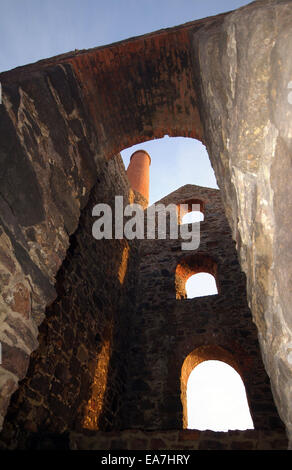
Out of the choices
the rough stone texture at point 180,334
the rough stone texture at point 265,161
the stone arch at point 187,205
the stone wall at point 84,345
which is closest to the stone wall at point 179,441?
the stone wall at point 84,345

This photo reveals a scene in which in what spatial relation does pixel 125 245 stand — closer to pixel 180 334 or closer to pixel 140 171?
pixel 180 334

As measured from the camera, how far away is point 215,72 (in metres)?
2.30

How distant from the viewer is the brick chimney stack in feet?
44.6

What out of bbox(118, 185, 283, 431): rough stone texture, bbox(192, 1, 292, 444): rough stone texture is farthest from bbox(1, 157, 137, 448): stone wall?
bbox(192, 1, 292, 444): rough stone texture

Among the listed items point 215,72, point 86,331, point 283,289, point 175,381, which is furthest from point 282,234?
point 175,381

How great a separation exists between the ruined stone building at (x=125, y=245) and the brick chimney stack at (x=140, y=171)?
5310 mm

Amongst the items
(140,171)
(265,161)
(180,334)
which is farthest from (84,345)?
(140,171)

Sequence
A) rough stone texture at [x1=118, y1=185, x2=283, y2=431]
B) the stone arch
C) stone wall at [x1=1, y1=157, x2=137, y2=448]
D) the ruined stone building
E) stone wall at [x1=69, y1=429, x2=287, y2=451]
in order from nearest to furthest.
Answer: the ruined stone building < stone wall at [x1=69, y1=429, x2=287, y2=451] < stone wall at [x1=1, y1=157, x2=137, y2=448] < rough stone texture at [x1=118, y1=185, x2=283, y2=431] < the stone arch

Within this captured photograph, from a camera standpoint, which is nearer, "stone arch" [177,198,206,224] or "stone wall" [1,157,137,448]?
"stone wall" [1,157,137,448]

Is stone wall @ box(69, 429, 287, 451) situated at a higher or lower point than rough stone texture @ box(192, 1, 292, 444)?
lower

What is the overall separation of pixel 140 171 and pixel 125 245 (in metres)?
7.04

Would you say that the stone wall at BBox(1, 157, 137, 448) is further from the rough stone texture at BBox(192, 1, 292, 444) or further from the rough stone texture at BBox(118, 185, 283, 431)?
the rough stone texture at BBox(192, 1, 292, 444)

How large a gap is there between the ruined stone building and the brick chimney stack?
531 centimetres

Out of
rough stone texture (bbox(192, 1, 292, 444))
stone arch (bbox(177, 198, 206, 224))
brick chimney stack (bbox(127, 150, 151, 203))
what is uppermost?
brick chimney stack (bbox(127, 150, 151, 203))
